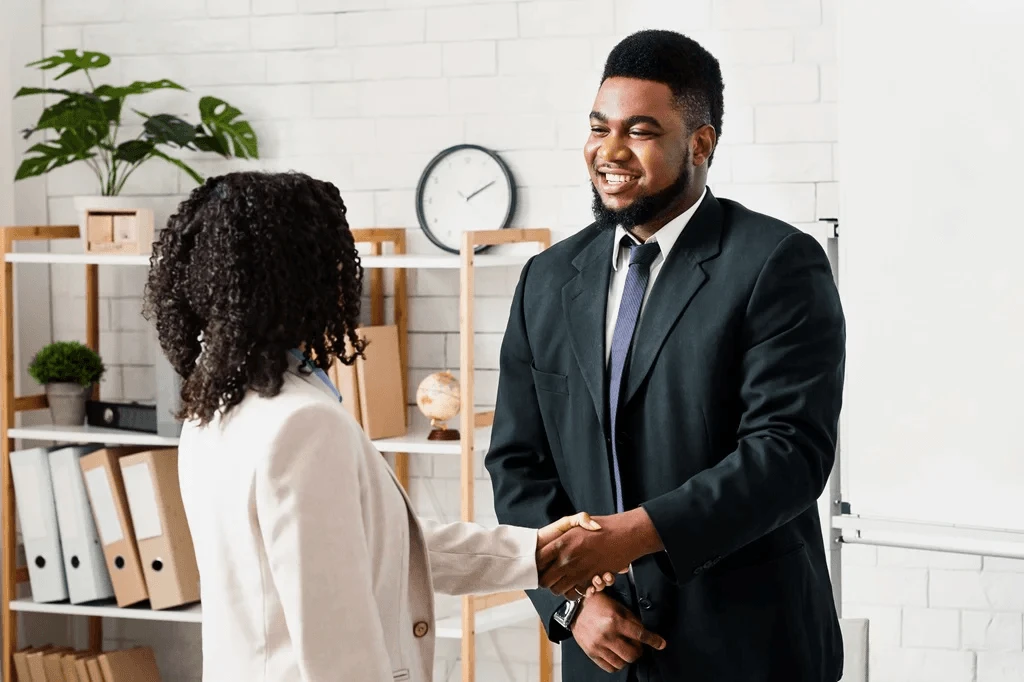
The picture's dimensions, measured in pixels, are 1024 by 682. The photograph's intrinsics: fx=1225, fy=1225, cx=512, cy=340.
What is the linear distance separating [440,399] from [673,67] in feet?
4.55

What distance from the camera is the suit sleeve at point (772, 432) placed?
1.62 meters

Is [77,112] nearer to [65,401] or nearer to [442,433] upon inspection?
[65,401]

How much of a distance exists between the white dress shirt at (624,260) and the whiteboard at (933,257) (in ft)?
2.37

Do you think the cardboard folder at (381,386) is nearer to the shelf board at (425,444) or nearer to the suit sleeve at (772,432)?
the shelf board at (425,444)

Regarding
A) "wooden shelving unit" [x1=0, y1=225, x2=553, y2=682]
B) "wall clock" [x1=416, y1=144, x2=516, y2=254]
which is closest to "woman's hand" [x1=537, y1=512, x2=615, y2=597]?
"wooden shelving unit" [x1=0, y1=225, x2=553, y2=682]

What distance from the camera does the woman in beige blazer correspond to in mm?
1312

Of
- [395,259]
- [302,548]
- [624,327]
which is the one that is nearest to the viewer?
[302,548]

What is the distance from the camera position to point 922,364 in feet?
7.80

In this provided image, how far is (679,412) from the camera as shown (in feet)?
5.53

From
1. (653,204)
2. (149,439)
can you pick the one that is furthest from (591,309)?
(149,439)

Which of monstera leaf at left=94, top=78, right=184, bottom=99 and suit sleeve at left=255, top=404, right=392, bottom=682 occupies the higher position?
monstera leaf at left=94, top=78, right=184, bottom=99

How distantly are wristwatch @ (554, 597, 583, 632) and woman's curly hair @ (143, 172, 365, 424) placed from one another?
24.3 inches

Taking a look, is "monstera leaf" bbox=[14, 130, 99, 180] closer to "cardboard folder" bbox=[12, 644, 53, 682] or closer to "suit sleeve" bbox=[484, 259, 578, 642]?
"cardboard folder" bbox=[12, 644, 53, 682]

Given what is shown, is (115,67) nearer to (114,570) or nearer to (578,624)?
(114,570)
